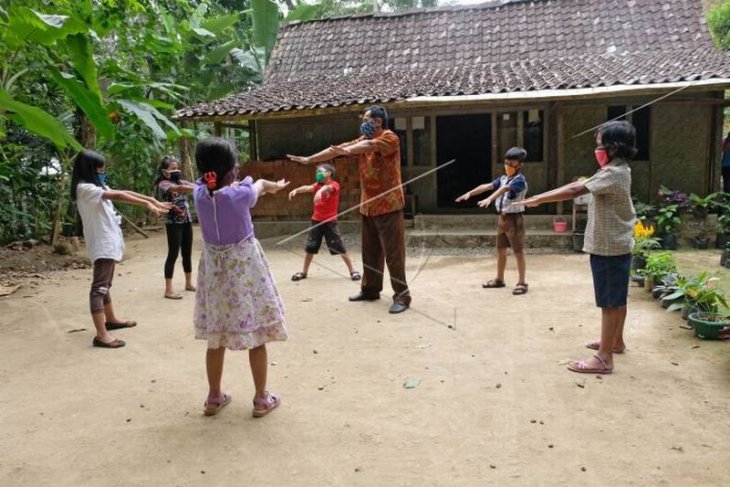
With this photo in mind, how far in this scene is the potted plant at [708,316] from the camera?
4012mm

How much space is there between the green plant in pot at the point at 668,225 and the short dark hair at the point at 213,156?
770 centimetres

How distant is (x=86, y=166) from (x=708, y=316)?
15.8 ft

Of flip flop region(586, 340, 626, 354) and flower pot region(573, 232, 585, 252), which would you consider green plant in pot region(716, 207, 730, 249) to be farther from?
flip flop region(586, 340, 626, 354)

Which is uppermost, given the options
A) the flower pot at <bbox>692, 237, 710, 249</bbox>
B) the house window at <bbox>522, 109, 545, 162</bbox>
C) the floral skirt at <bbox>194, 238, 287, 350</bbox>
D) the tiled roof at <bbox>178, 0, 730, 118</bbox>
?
the tiled roof at <bbox>178, 0, 730, 118</bbox>

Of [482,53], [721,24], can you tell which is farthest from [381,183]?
[721,24]

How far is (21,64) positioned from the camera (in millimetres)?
6980

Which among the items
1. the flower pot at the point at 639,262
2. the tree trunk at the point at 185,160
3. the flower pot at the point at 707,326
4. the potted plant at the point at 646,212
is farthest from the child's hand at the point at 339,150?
the tree trunk at the point at 185,160

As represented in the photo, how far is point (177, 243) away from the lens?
582cm

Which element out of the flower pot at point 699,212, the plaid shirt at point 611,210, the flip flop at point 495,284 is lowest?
the flip flop at point 495,284

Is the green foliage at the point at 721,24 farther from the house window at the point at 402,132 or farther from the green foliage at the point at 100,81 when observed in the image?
the green foliage at the point at 100,81

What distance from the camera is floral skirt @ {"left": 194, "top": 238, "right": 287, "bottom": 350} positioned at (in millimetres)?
2814

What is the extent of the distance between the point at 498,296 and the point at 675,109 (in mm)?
6454

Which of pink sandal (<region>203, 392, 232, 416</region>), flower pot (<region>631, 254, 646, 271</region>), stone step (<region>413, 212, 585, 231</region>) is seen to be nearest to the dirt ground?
pink sandal (<region>203, 392, 232, 416</region>)

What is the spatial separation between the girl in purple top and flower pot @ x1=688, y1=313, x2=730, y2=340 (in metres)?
3.12
